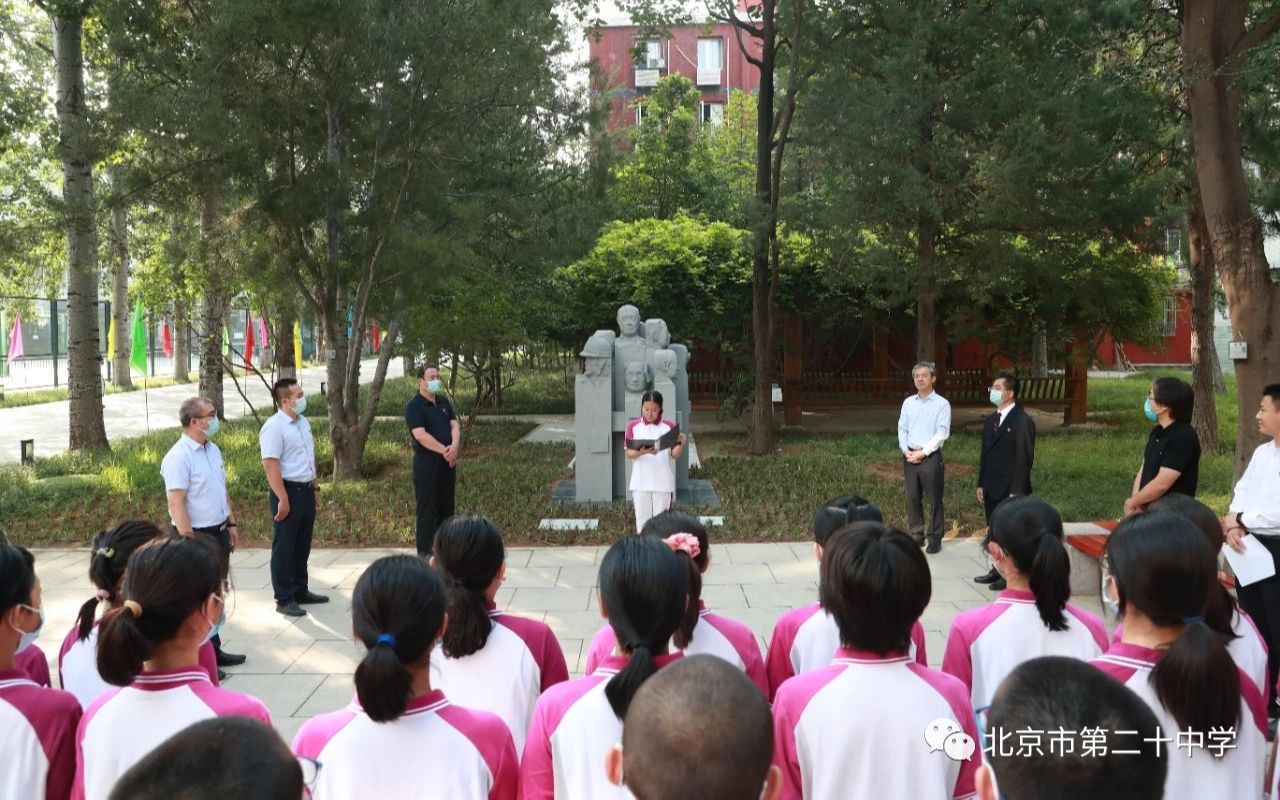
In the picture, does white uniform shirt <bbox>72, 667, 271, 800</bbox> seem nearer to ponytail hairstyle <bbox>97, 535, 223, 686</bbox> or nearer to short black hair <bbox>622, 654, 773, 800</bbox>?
ponytail hairstyle <bbox>97, 535, 223, 686</bbox>

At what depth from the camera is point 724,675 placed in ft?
5.08

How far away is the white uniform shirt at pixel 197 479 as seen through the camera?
5316mm

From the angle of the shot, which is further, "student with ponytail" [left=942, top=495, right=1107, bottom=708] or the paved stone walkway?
the paved stone walkway

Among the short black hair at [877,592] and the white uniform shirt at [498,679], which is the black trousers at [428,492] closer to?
the white uniform shirt at [498,679]

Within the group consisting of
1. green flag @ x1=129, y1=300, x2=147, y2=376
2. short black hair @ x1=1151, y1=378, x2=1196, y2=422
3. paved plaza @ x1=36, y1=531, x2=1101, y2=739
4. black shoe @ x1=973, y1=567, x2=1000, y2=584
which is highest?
green flag @ x1=129, y1=300, x2=147, y2=376

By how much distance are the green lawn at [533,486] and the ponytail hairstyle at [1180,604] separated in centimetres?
632

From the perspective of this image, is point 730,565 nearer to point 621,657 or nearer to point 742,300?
point 621,657

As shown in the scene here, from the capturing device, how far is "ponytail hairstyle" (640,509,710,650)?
2695 millimetres

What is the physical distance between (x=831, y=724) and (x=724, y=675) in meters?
0.73

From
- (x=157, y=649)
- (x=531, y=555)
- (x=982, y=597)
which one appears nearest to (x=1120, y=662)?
(x=157, y=649)

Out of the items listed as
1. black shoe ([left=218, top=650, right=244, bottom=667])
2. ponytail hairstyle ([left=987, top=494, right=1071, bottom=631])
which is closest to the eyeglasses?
ponytail hairstyle ([left=987, top=494, right=1071, bottom=631])

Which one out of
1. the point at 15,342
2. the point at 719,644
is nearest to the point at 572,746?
the point at 719,644

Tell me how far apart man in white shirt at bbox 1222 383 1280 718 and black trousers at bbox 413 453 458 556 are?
17.6 ft

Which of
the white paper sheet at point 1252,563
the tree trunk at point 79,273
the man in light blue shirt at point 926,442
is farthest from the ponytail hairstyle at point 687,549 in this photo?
the tree trunk at point 79,273
